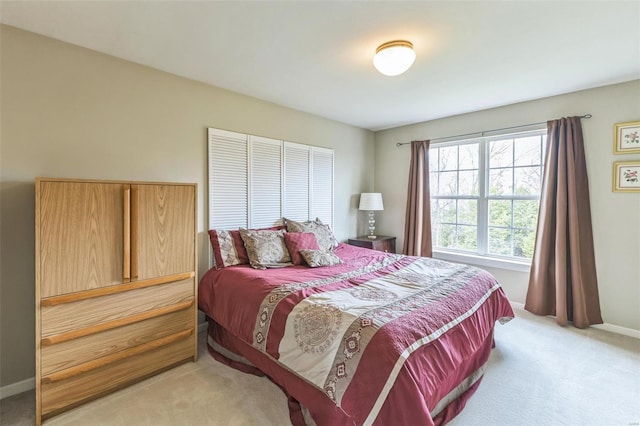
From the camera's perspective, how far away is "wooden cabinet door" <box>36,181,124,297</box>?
1690mm

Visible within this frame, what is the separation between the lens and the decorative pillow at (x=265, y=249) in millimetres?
2638

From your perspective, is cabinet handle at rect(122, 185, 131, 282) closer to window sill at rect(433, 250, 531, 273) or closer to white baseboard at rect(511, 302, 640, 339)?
window sill at rect(433, 250, 531, 273)

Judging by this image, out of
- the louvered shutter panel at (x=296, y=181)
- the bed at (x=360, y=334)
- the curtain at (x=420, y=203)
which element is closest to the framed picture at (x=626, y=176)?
the bed at (x=360, y=334)

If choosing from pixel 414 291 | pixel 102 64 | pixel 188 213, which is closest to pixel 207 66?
pixel 102 64

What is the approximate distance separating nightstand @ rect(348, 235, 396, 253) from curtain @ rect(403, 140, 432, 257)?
0.33 meters

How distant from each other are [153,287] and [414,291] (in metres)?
1.88

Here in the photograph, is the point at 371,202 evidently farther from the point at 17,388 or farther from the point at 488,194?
the point at 17,388

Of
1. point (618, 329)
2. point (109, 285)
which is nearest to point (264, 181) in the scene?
point (109, 285)

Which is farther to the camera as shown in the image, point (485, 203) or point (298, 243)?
point (485, 203)

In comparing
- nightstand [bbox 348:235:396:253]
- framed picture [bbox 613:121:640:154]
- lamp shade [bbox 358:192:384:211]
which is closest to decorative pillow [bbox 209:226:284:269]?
nightstand [bbox 348:235:396:253]

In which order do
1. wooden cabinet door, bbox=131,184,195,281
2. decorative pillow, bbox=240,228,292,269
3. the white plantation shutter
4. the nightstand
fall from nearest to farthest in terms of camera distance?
wooden cabinet door, bbox=131,184,195,281 < decorative pillow, bbox=240,228,292,269 < the white plantation shutter < the nightstand

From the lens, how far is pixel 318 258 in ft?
9.03

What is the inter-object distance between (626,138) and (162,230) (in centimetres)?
420

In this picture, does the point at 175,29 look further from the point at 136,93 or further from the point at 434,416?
the point at 434,416
